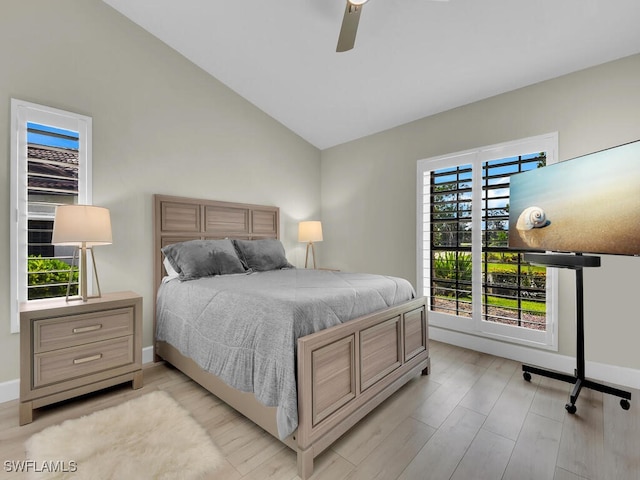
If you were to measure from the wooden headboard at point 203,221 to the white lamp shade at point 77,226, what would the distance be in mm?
703

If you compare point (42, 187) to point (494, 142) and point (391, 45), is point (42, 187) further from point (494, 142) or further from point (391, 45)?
point (494, 142)

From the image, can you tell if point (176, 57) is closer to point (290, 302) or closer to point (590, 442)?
point (290, 302)

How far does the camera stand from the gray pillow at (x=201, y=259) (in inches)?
108

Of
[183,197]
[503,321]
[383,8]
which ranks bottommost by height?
[503,321]

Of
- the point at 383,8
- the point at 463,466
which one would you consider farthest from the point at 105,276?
the point at 383,8

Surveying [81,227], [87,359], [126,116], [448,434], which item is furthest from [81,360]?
[448,434]

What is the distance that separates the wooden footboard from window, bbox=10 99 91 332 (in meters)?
2.23

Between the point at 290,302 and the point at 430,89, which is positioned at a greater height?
the point at 430,89

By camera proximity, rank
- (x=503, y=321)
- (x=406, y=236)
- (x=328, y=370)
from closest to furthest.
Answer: (x=328, y=370) < (x=503, y=321) < (x=406, y=236)

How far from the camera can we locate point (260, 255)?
3.30m

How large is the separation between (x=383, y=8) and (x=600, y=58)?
5.95 feet

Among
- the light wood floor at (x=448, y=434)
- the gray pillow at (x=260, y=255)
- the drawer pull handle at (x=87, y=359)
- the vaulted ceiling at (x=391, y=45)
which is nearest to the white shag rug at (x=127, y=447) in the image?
the light wood floor at (x=448, y=434)

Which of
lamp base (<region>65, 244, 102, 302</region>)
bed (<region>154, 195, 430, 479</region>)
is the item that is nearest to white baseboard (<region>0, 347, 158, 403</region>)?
lamp base (<region>65, 244, 102, 302</region>)

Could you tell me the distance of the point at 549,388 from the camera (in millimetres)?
2385
